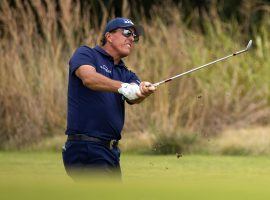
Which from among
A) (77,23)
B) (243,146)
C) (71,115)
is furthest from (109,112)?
(77,23)

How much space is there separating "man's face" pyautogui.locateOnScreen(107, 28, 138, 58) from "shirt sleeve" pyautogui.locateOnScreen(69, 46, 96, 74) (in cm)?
32

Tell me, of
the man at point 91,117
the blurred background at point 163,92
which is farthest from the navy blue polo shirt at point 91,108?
the blurred background at point 163,92

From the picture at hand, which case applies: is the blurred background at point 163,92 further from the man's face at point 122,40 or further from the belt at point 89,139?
the belt at point 89,139

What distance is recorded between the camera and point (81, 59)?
7.24 metres

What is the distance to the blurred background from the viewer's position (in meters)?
14.1

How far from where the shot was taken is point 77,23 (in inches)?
638

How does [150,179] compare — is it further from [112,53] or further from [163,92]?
[163,92]

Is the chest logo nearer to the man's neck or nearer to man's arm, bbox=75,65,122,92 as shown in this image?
the man's neck

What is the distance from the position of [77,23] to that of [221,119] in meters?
3.16

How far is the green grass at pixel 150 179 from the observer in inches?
179

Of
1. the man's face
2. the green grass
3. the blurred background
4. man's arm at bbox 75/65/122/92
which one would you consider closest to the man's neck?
the man's face

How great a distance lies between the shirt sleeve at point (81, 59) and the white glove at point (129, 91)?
0.48 meters

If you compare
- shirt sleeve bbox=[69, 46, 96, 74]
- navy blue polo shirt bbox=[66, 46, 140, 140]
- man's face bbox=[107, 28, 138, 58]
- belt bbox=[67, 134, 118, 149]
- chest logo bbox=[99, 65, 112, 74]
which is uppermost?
man's face bbox=[107, 28, 138, 58]

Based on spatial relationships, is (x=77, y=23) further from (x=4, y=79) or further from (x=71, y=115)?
(x=71, y=115)
